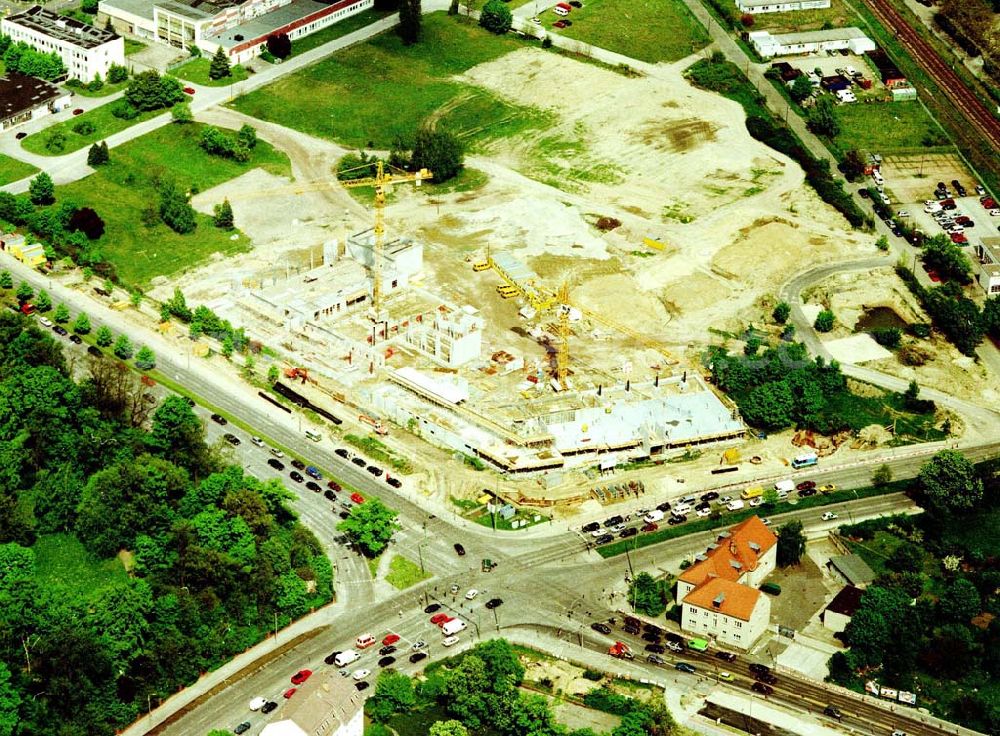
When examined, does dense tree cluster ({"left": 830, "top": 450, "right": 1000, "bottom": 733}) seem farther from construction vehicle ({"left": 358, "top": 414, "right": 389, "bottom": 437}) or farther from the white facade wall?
construction vehicle ({"left": 358, "top": 414, "right": 389, "bottom": 437})

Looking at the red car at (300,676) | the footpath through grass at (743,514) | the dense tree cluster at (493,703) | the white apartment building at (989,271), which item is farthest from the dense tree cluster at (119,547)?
the white apartment building at (989,271)

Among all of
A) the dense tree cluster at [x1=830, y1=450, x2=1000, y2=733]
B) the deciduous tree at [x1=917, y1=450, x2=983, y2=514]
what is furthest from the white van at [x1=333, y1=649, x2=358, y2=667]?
the deciduous tree at [x1=917, y1=450, x2=983, y2=514]

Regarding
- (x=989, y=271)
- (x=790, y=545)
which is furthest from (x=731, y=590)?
(x=989, y=271)

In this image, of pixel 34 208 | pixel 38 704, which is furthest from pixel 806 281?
pixel 38 704

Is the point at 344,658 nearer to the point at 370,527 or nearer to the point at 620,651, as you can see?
the point at 370,527

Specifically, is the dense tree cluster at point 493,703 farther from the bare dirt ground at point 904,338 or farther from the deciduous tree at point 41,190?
the deciduous tree at point 41,190

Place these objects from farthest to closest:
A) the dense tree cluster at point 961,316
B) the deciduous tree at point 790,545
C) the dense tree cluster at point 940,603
A: the dense tree cluster at point 961,316, the deciduous tree at point 790,545, the dense tree cluster at point 940,603
